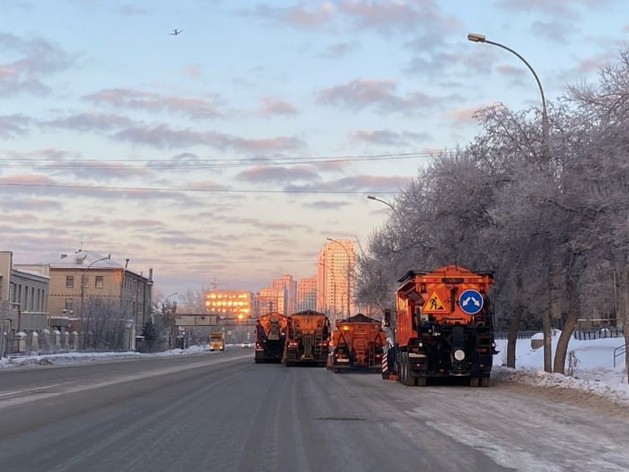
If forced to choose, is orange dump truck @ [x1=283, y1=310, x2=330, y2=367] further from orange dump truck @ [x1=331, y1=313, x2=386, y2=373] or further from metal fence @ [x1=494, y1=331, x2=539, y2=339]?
metal fence @ [x1=494, y1=331, x2=539, y2=339]

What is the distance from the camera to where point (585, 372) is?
31719 mm

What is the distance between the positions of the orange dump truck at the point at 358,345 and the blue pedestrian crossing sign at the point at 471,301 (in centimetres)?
1543

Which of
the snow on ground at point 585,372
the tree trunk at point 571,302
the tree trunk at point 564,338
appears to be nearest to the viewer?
the snow on ground at point 585,372

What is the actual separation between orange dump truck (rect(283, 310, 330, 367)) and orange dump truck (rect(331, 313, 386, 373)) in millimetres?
4792

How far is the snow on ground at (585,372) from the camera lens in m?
19.3

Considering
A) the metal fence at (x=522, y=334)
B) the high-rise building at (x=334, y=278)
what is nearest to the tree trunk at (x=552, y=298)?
the metal fence at (x=522, y=334)

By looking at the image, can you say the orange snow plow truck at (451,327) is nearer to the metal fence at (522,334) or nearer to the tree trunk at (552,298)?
the tree trunk at (552,298)

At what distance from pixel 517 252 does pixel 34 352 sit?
1785 inches

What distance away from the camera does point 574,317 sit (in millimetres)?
24250

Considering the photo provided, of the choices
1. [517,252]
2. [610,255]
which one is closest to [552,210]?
[610,255]

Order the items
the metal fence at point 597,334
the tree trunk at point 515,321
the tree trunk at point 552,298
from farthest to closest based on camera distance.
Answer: the metal fence at point 597,334 < the tree trunk at point 515,321 < the tree trunk at point 552,298

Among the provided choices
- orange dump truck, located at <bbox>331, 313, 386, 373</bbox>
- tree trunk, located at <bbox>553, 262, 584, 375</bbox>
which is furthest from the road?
orange dump truck, located at <bbox>331, 313, 386, 373</bbox>

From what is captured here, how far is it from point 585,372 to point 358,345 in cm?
1122

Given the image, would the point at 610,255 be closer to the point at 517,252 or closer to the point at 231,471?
the point at 517,252
